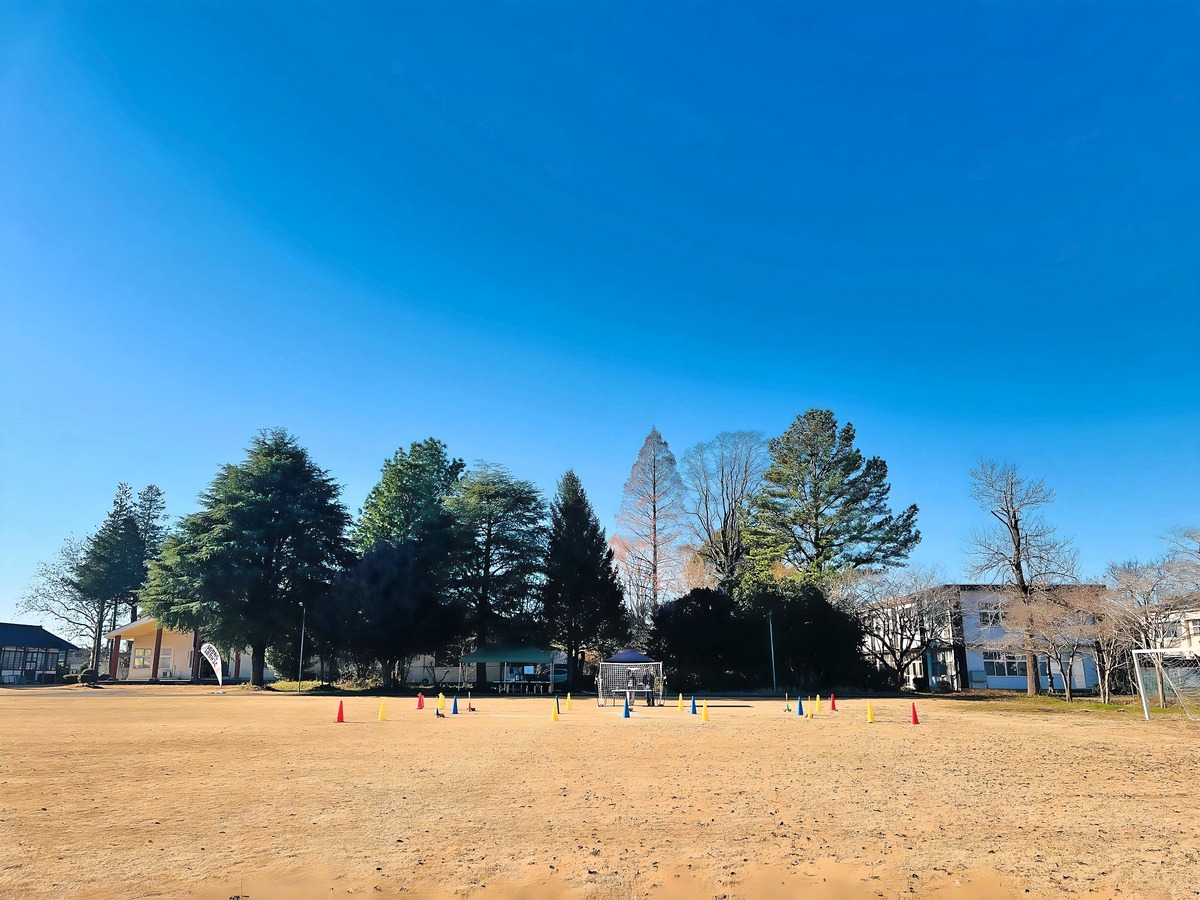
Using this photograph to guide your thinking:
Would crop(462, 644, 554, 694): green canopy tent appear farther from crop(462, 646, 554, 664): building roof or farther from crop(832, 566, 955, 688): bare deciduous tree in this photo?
crop(832, 566, 955, 688): bare deciduous tree

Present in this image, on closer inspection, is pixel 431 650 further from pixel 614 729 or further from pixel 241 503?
pixel 614 729

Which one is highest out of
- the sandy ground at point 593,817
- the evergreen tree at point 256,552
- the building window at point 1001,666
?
the evergreen tree at point 256,552

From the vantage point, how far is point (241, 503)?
46.9 metres

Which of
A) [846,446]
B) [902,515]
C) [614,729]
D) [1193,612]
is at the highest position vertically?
[846,446]

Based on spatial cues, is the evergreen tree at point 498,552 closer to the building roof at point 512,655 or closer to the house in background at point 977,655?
the building roof at point 512,655

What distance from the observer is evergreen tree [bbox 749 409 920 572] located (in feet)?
160

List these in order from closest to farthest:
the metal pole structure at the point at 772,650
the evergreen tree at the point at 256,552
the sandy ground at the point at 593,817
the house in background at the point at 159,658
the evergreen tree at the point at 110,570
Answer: the sandy ground at the point at 593,817 → the metal pole structure at the point at 772,650 → the evergreen tree at the point at 256,552 → the house in background at the point at 159,658 → the evergreen tree at the point at 110,570

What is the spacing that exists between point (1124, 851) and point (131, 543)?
8296 cm

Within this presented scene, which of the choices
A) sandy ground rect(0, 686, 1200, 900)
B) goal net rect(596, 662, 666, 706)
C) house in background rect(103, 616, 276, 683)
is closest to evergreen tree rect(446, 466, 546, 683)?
goal net rect(596, 662, 666, 706)

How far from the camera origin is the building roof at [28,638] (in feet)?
186

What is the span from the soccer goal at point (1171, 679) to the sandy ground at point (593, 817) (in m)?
13.6

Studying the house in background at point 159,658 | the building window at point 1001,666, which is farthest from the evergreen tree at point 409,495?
the building window at point 1001,666

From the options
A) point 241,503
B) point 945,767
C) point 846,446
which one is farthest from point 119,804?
point 846,446

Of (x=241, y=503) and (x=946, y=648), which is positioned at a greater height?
(x=241, y=503)
